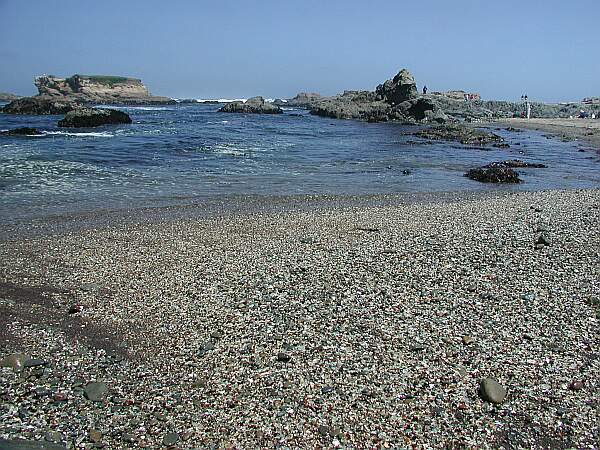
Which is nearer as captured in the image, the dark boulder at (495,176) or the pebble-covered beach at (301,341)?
the pebble-covered beach at (301,341)

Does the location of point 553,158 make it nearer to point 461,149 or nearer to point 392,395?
point 461,149

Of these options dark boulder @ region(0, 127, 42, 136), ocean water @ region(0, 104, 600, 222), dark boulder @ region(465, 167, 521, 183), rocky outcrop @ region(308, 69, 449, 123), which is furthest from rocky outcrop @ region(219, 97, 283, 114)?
dark boulder @ region(465, 167, 521, 183)

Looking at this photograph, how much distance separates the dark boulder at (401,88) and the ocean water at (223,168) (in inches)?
1334

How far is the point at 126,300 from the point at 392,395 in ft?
13.2

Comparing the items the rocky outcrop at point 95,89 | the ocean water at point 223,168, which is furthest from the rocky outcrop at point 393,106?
the rocky outcrop at point 95,89

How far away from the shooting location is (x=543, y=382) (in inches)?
194

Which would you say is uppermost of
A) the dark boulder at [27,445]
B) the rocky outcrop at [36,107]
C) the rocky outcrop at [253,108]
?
the rocky outcrop at [253,108]

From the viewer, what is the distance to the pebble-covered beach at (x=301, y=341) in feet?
14.0

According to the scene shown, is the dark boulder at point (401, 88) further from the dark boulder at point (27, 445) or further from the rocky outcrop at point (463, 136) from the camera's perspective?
the dark boulder at point (27, 445)

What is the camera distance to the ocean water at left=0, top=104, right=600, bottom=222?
48.0 feet

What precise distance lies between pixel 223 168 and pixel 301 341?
52.4ft

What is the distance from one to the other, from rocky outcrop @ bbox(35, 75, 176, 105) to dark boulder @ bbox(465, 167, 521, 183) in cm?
11535

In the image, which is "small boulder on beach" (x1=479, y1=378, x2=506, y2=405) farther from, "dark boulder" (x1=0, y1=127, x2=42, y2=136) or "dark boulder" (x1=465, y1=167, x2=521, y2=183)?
"dark boulder" (x1=0, y1=127, x2=42, y2=136)

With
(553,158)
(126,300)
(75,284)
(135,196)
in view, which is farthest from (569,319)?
(553,158)
